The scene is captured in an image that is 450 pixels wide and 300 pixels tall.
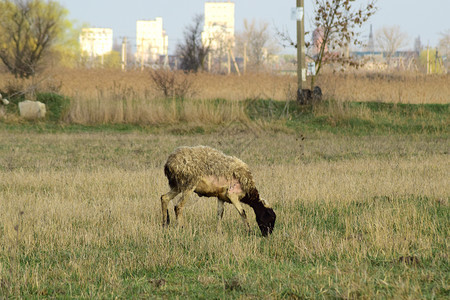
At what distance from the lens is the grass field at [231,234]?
207 inches

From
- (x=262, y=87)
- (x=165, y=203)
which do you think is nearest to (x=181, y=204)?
(x=165, y=203)

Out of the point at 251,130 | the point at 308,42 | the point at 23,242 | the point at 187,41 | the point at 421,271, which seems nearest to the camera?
the point at 421,271

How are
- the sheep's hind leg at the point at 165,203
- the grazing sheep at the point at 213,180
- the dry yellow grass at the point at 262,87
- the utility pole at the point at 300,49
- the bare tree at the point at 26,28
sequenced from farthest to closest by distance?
the bare tree at the point at 26,28 → the dry yellow grass at the point at 262,87 → the utility pole at the point at 300,49 → the sheep's hind leg at the point at 165,203 → the grazing sheep at the point at 213,180

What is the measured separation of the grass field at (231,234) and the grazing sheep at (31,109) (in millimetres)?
8721

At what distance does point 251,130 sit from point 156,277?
15.3m

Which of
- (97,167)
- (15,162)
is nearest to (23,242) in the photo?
(97,167)

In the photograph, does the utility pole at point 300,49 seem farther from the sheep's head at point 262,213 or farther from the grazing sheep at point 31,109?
the sheep's head at point 262,213

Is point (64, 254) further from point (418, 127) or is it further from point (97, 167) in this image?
point (418, 127)

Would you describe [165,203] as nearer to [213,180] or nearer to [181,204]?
[181,204]

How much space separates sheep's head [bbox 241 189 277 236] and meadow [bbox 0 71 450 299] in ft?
0.45

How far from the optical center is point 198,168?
292 inches

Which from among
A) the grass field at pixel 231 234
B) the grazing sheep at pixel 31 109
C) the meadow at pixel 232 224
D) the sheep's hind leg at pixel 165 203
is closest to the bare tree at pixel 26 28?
the grazing sheep at pixel 31 109

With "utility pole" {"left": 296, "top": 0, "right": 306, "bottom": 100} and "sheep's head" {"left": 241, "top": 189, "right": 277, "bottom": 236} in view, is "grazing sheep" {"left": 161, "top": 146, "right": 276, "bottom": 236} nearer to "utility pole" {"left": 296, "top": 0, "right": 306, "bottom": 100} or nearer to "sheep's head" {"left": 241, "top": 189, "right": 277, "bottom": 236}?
"sheep's head" {"left": 241, "top": 189, "right": 277, "bottom": 236}

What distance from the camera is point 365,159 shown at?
46.6 ft
